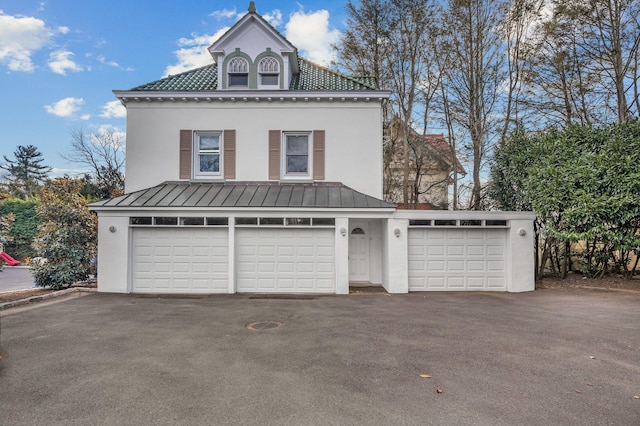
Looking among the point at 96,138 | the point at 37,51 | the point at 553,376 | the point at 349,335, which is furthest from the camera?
the point at 96,138

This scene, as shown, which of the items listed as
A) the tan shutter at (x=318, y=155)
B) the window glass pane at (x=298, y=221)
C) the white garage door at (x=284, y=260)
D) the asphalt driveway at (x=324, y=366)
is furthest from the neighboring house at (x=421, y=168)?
the asphalt driveway at (x=324, y=366)

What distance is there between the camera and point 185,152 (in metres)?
11.8

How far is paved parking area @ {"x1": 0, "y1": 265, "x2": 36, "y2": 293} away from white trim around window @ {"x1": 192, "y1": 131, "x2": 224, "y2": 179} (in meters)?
8.30

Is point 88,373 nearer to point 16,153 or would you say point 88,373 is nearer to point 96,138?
point 96,138

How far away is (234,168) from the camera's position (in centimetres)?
1184

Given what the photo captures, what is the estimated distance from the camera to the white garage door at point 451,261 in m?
10.7

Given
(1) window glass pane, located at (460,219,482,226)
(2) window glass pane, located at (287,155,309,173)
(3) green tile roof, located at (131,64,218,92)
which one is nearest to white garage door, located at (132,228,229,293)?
(2) window glass pane, located at (287,155,309,173)

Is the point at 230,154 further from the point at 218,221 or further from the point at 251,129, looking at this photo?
the point at 218,221

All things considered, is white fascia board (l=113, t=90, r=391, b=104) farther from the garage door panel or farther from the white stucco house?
the garage door panel

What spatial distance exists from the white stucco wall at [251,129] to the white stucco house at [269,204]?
4 cm

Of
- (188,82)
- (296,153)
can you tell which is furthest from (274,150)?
(188,82)

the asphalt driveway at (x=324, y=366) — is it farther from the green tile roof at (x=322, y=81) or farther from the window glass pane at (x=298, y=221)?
the green tile roof at (x=322, y=81)

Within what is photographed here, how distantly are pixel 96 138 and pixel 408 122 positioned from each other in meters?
17.6

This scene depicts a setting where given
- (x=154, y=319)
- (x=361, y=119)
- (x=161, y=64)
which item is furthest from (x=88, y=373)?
(x=161, y=64)
